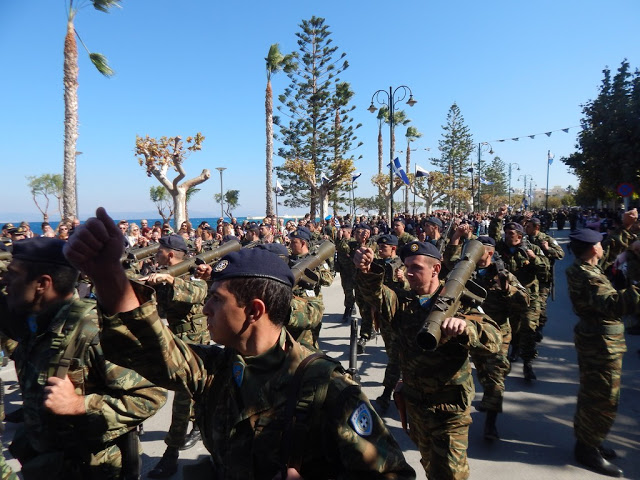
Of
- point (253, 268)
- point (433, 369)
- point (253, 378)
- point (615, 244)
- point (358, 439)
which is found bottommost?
point (433, 369)

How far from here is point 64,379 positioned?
186cm

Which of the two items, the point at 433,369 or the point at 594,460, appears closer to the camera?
the point at 433,369

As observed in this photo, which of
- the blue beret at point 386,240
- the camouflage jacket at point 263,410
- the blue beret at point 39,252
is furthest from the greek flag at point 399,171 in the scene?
the camouflage jacket at point 263,410

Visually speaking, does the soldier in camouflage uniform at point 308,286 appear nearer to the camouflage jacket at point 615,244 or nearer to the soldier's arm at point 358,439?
the soldier's arm at point 358,439

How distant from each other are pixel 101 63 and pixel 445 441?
49.9 ft

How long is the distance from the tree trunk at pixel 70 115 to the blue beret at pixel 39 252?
481 inches


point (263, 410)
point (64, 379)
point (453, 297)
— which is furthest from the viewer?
point (453, 297)

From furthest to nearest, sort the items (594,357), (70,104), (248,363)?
(70,104) → (594,357) → (248,363)

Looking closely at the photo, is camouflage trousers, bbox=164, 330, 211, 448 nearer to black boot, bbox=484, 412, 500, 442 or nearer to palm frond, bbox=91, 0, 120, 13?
black boot, bbox=484, 412, 500, 442

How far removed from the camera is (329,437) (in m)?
1.30

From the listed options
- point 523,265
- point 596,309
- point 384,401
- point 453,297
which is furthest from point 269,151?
point 453,297

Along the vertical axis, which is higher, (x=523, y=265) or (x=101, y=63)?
(x=101, y=63)

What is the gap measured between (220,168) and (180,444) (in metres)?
30.3

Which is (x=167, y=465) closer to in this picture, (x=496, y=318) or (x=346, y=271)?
(x=496, y=318)
